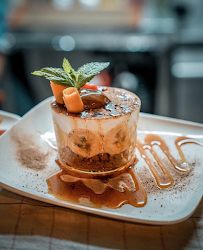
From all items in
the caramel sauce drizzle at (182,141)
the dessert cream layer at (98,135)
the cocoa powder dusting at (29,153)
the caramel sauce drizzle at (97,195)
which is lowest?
the caramel sauce drizzle at (182,141)

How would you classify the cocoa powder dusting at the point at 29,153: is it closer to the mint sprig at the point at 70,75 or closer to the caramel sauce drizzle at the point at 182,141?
the mint sprig at the point at 70,75

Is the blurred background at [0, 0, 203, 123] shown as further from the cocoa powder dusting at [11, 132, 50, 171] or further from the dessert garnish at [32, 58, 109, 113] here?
the dessert garnish at [32, 58, 109, 113]

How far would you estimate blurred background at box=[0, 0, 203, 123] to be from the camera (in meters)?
2.71

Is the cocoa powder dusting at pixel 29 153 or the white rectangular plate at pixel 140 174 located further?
the cocoa powder dusting at pixel 29 153

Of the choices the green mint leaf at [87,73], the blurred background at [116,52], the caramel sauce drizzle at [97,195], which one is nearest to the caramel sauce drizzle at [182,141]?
the caramel sauce drizzle at [97,195]

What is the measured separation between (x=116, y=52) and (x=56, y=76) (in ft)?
5.39

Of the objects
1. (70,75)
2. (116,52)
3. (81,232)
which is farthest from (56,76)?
(116,52)

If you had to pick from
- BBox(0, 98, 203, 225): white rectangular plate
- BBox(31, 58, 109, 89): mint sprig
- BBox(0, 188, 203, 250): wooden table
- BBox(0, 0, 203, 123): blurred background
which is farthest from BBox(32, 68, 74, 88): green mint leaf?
BBox(0, 0, 203, 123): blurred background

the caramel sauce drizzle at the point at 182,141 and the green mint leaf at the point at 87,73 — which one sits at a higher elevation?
the green mint leaf at the point at 87,73

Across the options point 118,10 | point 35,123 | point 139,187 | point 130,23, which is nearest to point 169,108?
point 130,23

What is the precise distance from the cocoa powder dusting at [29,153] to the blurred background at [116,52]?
4.32ft

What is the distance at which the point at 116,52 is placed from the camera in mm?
2695

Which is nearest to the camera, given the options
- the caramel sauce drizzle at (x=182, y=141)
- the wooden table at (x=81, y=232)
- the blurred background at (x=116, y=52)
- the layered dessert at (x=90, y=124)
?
the wooden table at (x=81, y=232)

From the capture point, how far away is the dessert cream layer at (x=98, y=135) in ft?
3.58
